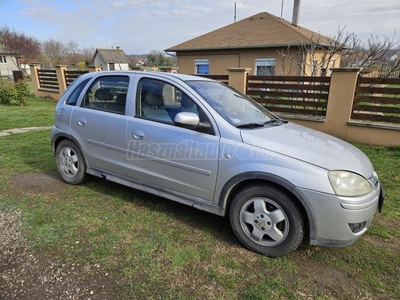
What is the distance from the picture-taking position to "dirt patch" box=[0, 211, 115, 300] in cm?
205

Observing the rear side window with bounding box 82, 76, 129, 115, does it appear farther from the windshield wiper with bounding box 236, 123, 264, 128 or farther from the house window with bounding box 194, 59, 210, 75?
the house window with bounding box 194, 59, 210, 75

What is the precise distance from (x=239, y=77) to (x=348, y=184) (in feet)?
19.6

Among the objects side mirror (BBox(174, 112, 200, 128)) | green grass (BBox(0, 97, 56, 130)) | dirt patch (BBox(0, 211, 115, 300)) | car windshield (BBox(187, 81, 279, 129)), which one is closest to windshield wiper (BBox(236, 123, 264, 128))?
car windshield (BBox(187, 81, 279, 129))

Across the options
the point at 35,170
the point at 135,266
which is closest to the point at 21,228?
the point at 135,266

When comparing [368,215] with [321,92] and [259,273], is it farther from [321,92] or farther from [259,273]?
[321,92]

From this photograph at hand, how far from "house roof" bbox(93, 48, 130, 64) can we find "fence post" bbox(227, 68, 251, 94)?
Answer: 32.6 meters

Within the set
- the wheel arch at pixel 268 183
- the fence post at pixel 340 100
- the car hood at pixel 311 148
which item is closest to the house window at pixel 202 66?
the fence post at pixel 340 100

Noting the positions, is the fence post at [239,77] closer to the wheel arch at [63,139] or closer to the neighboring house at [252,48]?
the wheel arch at [63,139]

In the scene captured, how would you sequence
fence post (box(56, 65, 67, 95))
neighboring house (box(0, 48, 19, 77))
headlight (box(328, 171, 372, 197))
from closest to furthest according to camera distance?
headlight (box(328, 171, 372, 197)) < fence post (box(56, 65, 67, 95)) < neighboring house (box(0, 48, 19, 77))

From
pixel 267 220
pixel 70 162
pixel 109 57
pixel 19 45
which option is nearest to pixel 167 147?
pixel 267 220

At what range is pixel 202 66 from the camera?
17094 millimetres

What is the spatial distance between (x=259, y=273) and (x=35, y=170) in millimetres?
4004

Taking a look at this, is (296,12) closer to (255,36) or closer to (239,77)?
(255,36)

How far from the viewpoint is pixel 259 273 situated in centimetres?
230
